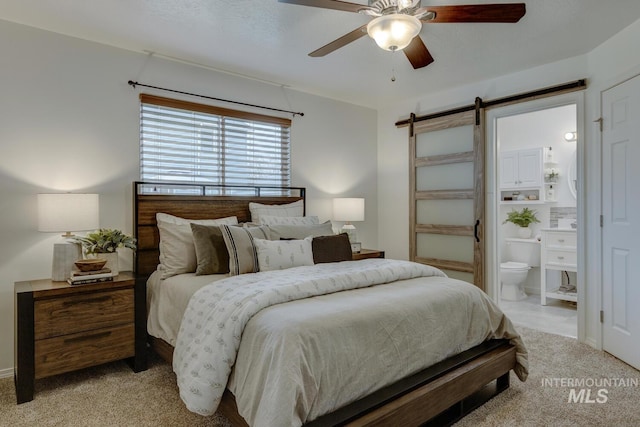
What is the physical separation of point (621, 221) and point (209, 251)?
10.2 feet

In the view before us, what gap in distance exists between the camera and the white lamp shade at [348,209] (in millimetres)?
4281

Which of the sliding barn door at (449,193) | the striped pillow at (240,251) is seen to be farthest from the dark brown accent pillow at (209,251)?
the sliding barn door at (449,193)

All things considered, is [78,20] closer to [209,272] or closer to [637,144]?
[209,272]

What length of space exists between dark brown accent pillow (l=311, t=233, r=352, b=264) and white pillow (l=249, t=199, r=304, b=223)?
2.53 feet

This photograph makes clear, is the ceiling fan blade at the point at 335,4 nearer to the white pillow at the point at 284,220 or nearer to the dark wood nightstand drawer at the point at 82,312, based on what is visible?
the white pillow at the point at 284,220

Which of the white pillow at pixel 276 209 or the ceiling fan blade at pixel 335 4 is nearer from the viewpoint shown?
the ceiling fan blade at pixel 335 4

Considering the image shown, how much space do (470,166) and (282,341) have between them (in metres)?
3.25

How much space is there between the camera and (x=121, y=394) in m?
2.40

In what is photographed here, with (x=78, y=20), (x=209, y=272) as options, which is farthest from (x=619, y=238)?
(x=78, y=20)

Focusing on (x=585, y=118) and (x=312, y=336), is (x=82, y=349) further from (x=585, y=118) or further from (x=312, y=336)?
(x=585, y=118)

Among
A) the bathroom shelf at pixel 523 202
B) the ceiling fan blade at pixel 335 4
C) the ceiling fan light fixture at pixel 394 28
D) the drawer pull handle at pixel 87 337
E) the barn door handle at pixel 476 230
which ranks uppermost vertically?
the ceiling fan blade at pixel 335 4

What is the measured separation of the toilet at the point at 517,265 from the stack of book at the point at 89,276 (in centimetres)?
437

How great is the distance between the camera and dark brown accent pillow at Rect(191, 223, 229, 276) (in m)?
2.72

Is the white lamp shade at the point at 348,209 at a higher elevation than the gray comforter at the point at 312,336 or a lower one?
higher
